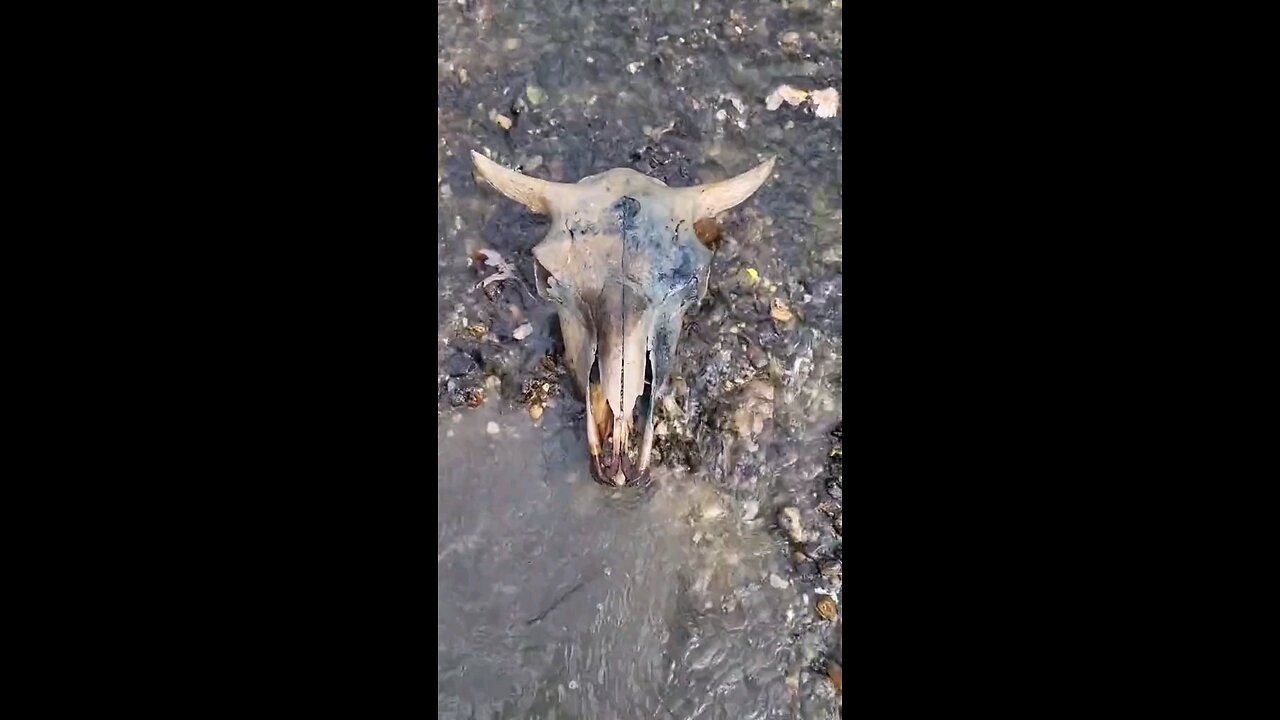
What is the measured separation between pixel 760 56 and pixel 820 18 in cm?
18

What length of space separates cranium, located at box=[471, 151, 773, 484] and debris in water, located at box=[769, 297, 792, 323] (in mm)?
204

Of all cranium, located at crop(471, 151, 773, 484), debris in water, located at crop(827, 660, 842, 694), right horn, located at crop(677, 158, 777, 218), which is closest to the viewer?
cranium, located at crop(471, 151, 773, 484)

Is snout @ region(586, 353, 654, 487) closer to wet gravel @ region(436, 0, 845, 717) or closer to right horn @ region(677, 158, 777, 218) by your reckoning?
wet gravel @ region(436, 0, 845, 717)

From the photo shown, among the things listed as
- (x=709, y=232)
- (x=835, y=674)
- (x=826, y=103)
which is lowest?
(x=835, y=674)

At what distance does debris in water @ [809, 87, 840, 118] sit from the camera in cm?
236

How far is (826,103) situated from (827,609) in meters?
1.28

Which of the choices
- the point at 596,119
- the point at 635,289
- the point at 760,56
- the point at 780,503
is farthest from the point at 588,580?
the point at 760,56

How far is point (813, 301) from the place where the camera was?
235cm

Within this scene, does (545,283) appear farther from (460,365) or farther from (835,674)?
(835,674)

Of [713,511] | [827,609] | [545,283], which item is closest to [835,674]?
[827,609]

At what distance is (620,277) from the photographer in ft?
6.84

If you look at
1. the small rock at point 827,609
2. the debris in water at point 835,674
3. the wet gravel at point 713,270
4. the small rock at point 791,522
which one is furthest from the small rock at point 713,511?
the debris in water at point 835,674

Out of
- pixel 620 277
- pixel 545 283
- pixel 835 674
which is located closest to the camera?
pixel 620 277

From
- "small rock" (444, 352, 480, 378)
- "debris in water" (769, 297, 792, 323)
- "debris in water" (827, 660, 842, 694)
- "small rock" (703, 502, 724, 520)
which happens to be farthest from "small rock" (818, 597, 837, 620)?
"small rock" (444, 352, 480, 378)
